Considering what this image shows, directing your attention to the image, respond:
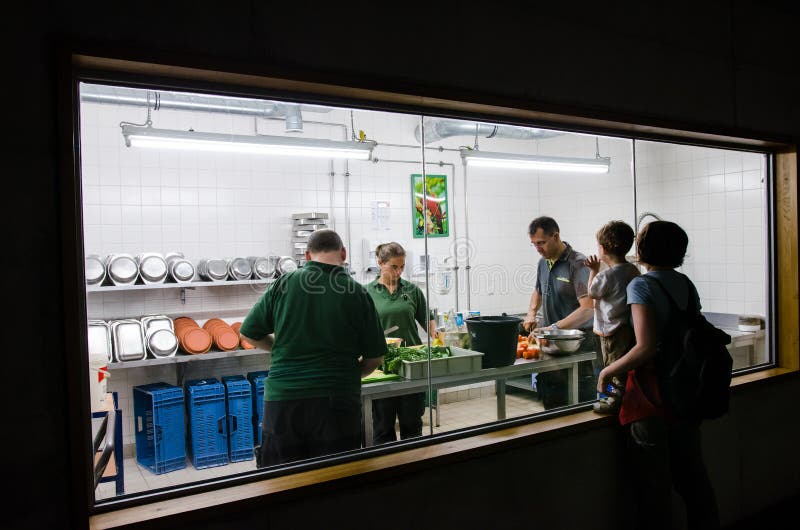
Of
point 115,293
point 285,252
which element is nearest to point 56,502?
point 115,293

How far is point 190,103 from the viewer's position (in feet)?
12.9

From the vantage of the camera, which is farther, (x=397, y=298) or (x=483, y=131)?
(x=483, y=131)

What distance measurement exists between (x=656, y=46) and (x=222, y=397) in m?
3.79

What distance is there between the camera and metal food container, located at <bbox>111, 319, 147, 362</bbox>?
4.44 m

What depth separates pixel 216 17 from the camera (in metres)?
1.82

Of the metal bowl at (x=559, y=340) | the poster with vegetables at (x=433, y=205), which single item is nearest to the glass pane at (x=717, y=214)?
the metal bowl at (x=559, y=340)

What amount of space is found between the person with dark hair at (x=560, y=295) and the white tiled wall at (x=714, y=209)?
1594mm

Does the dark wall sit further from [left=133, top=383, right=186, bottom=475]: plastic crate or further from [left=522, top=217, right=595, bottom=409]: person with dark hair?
[left=133, top=383, right=186, bottom=475]: plastic crate

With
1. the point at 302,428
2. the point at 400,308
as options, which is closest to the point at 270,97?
the point at 302,428

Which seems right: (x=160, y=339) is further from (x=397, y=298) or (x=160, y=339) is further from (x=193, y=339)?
(x=397, y=298)

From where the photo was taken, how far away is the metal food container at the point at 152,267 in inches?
183

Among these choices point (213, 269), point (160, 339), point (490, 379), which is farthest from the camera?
point (213, 269)

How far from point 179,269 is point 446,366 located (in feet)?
8.59

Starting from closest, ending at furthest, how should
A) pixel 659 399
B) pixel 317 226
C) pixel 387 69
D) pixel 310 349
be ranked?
pixel 387 69
pixel 659 399
pixel 310 349
pixel 317 226
